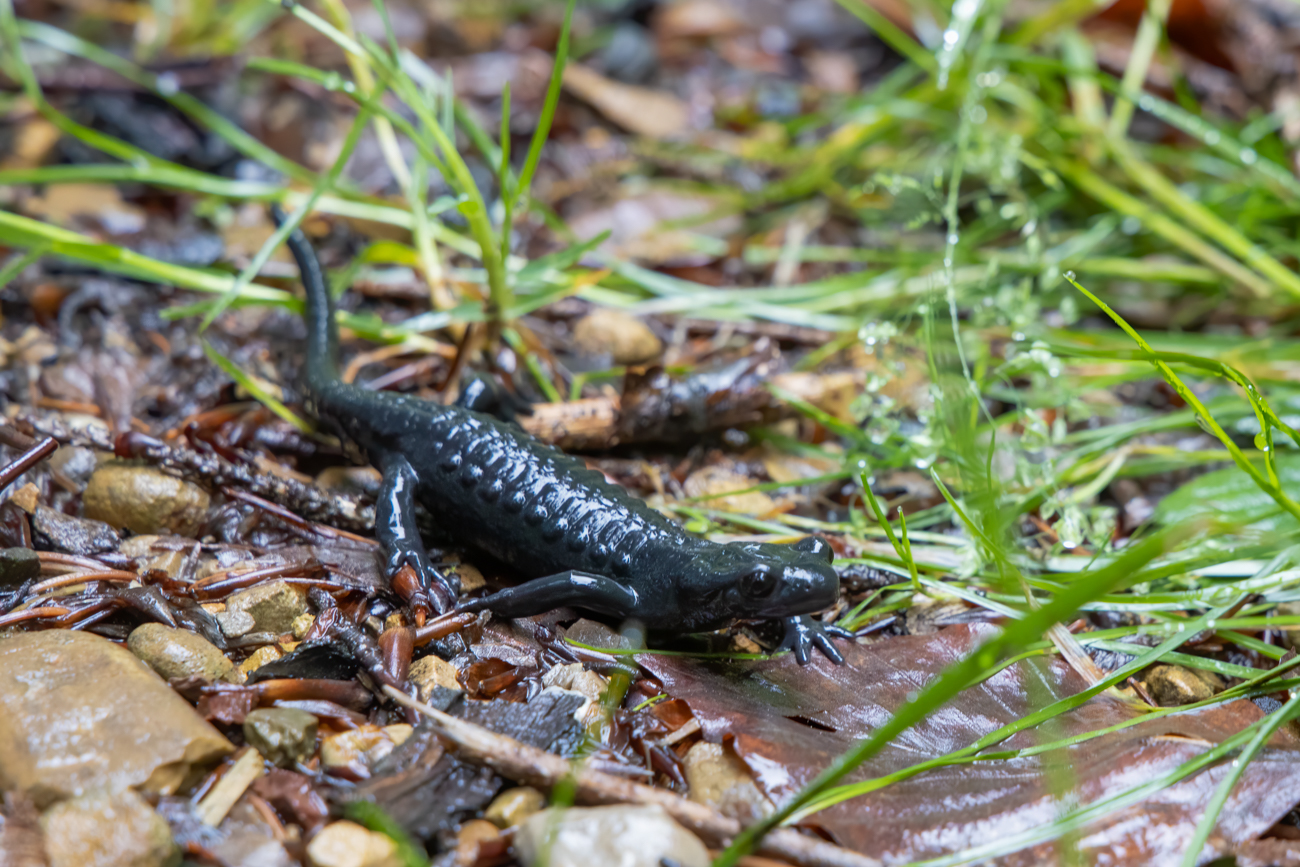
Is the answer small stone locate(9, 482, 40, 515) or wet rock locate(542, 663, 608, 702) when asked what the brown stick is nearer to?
wet rock locate(542, 663, 608, 702)

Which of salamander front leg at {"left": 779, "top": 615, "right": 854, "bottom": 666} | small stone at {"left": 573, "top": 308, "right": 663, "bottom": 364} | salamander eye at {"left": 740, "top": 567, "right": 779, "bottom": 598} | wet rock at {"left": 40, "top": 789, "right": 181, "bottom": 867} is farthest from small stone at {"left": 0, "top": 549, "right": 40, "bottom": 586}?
small stone at {"left": 573, "top": 308, "right": 663, "bottom": 364}

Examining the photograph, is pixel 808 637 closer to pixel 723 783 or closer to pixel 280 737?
pixel 723 783

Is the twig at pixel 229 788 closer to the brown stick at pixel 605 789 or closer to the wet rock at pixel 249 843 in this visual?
the wet rock at pixel 249 843

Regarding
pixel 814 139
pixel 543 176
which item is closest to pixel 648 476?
pixel 543 176

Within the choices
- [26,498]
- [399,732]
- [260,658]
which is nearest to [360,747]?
[399,732]

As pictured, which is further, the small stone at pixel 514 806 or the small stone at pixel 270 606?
the small stone at pixel 270 606

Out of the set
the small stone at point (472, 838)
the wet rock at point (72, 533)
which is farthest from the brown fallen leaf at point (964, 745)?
the wet rock at point (72, 533)
